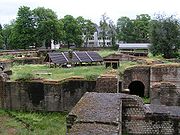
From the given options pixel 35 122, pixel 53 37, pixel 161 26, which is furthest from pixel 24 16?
pixel 35 122

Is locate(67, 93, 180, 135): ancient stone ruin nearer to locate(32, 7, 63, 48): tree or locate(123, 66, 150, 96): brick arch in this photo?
locate(123, 66, 150, 96): brick arch

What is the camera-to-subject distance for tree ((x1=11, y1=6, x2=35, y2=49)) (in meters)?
53.8

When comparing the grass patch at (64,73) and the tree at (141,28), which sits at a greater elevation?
the tree at (141,28)

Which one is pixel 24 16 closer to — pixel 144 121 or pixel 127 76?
pixel 127 76

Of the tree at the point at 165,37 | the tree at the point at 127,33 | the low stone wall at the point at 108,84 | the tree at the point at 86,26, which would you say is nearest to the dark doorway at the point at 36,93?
the low stone wall at the point at 108,84

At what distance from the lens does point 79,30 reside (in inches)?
2655

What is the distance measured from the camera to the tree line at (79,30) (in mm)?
36125

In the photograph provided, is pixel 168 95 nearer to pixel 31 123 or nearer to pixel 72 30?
pixel 31 123

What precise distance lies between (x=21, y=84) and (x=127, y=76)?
7.48 meters

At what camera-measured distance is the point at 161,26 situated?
36.3 m

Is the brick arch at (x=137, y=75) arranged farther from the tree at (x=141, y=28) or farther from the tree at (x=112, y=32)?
the tree at (x=112, y=32)

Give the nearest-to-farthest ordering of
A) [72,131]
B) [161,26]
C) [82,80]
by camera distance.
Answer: [72,131]
[82,80]
[161,26]

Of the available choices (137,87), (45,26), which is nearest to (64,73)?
(137,87)

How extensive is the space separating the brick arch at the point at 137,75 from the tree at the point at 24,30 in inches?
1386
